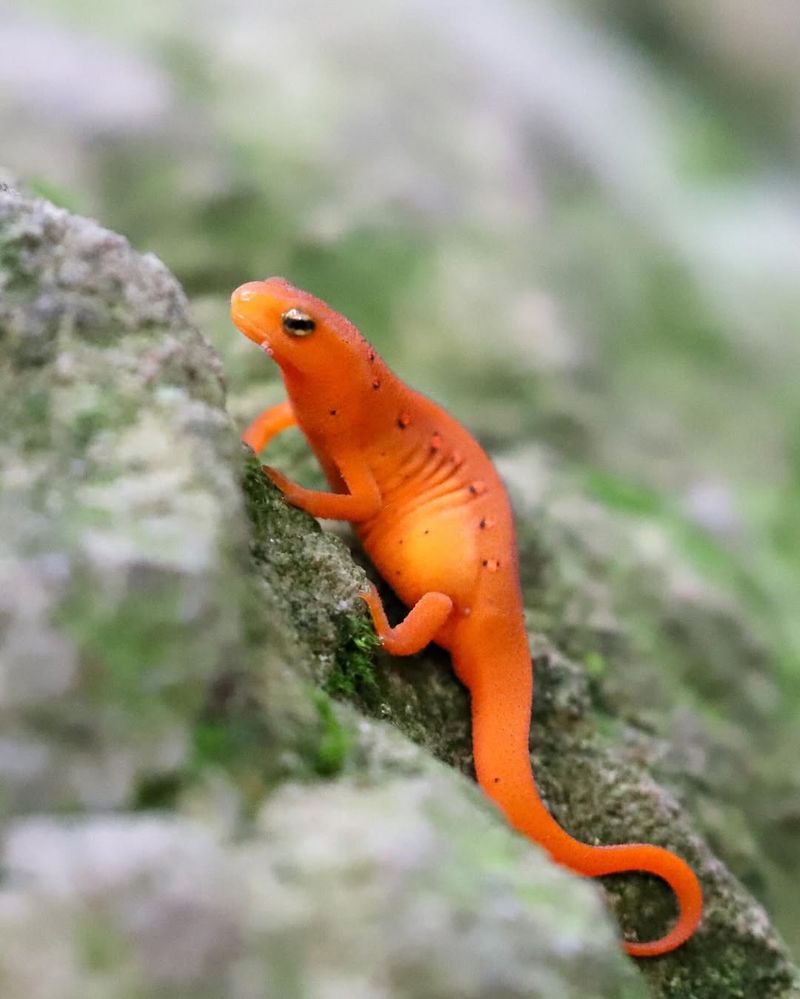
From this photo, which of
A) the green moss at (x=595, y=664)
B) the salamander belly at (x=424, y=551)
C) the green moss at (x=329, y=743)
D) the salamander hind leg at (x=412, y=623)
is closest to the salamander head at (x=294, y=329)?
the salamander belly at (x=424, y=551)

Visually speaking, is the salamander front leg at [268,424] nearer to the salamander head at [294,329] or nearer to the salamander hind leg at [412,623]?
the salamander head at [294,329]

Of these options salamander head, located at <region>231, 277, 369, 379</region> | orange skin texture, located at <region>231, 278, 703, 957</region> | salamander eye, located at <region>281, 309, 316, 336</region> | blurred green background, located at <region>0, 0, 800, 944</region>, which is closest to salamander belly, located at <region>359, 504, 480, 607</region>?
orange skin texture, located at <region>231, 278, 703, 957</region>

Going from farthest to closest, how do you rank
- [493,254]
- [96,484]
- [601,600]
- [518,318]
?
1. [493,254]
2. [518,318]
3. [601,600]
4. [96,484]

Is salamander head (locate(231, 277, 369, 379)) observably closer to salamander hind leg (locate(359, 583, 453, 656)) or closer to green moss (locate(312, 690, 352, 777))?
salamander hind leg (locate(359, 583, 453, 656))

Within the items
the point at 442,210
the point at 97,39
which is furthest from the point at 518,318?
the point at 97,39

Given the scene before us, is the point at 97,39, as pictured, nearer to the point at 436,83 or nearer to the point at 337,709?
the point at 436,83

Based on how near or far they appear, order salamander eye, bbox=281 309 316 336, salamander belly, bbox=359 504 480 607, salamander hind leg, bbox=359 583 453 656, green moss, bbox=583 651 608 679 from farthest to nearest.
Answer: green moss, bbox=583 651 608 679
salamander belly, bbox=359 504 480 607
salamander eye, bbox=281 309 316 336
salamander hind leg, bbox=359 583 453 656

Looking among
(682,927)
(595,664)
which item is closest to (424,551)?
(595,664)
